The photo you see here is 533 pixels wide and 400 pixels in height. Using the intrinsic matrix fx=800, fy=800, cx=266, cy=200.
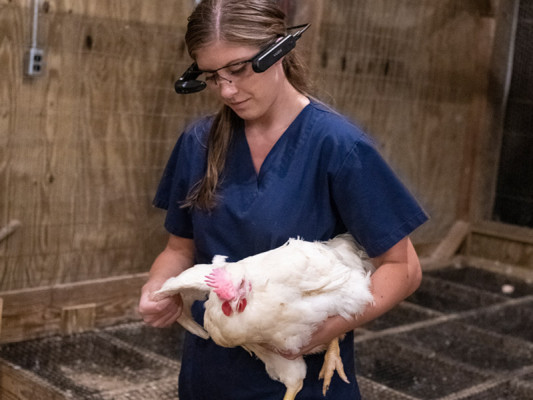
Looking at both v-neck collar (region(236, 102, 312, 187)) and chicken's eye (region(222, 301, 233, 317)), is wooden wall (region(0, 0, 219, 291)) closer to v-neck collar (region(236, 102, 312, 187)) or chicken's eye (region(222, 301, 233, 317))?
v-neck collar (region(236, 102, 312, 187))

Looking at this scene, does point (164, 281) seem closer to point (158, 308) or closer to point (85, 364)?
point (158, 308)

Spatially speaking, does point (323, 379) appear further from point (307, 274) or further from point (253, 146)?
point (253, 146)

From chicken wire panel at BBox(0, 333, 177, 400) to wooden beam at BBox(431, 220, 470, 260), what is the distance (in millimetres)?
2674

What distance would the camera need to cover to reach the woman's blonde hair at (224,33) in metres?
1.68

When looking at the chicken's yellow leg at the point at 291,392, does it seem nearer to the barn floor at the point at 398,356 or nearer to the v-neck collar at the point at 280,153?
the v-neck collar at the point at 280,153

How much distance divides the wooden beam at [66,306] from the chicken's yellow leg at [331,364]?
1.96 meters

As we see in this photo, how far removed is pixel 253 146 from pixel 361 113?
3016 mm

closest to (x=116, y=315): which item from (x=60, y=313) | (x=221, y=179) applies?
(x=60, y=313)

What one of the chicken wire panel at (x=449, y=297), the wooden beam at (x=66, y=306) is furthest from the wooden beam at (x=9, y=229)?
the chicken wire panel at (x=449, y=297)

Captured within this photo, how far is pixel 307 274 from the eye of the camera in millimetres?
1733

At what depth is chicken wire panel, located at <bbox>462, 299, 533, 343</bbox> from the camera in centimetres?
412

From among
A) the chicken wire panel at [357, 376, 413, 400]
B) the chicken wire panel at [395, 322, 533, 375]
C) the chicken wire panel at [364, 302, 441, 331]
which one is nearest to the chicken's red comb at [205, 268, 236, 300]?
the chicken wire panel at [357, 376, 413, 400]

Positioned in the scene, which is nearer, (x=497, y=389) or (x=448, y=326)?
(x=497, y=389)

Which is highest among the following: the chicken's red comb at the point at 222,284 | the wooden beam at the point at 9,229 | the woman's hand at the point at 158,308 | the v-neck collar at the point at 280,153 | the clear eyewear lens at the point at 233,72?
the clear eyewear lens at the point at 233,72
